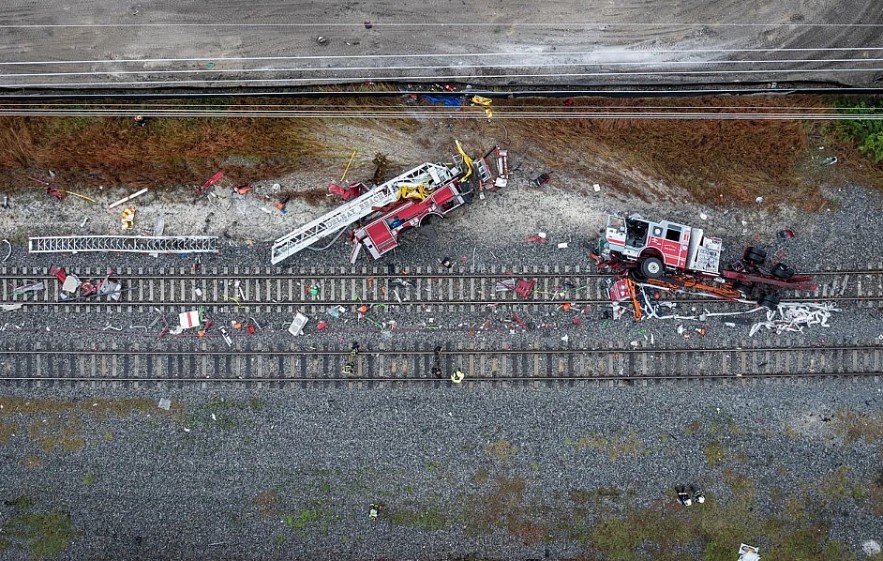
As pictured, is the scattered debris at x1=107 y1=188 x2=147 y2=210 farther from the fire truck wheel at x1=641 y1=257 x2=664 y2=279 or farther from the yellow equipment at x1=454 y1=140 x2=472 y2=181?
the fire truck wheel at x1=641 y1=257 x2=664 y2=279

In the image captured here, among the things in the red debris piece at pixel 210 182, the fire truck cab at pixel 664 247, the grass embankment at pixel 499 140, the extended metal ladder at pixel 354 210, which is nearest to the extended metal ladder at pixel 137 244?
the red debris piece at pixel 210 182

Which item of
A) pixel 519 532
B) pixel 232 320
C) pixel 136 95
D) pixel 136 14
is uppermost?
→ pixel 136 14

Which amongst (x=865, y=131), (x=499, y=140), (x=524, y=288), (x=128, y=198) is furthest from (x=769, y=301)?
(x=128, y=198)

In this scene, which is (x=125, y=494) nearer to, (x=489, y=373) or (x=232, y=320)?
(x=232, y=320)

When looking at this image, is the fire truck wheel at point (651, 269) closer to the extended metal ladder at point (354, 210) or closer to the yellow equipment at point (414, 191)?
the extended metal ladder at point (354, 210)

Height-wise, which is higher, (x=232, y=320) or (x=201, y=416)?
(x=232, y=320)

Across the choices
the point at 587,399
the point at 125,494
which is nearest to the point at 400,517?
the point at 587,399

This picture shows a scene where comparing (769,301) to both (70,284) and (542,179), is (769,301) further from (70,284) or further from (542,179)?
(70,284)
